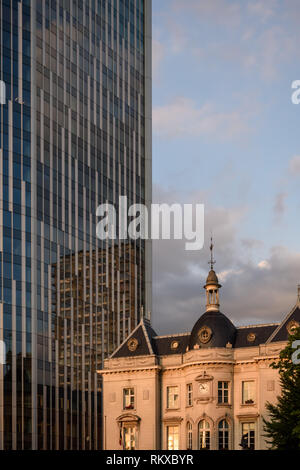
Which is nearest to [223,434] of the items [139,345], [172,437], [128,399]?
[172,437]

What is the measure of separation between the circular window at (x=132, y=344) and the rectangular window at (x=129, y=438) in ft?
30.8

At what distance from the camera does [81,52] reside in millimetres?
121562

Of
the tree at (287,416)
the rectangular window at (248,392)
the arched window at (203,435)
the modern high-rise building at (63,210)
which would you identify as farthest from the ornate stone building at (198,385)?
the tree at (287,416)

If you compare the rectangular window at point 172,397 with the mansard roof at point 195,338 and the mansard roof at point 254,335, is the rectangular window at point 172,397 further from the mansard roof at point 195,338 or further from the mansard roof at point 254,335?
the mansard roof at point 254,335

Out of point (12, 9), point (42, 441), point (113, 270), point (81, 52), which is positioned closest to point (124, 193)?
point (113, 270)

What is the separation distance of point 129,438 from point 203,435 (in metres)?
9.53

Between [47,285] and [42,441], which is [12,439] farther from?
[47,285]

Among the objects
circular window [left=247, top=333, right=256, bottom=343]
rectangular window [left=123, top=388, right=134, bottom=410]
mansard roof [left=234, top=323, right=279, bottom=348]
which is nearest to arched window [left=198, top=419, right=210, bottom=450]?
rectangular window [left=123, top=388, right=134, bottom=410]

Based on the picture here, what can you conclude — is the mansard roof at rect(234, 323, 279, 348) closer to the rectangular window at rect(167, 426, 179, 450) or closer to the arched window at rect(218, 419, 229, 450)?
the arched window at rect(218, 419, 229, 450)

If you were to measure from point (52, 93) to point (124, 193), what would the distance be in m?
24.1

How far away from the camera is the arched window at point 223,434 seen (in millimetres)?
84938

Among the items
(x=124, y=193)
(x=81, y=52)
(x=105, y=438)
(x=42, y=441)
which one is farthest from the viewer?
(x=124, y=193)

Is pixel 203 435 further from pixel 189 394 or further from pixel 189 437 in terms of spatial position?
pixel 189 394

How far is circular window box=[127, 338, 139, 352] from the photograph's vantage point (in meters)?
93.8
